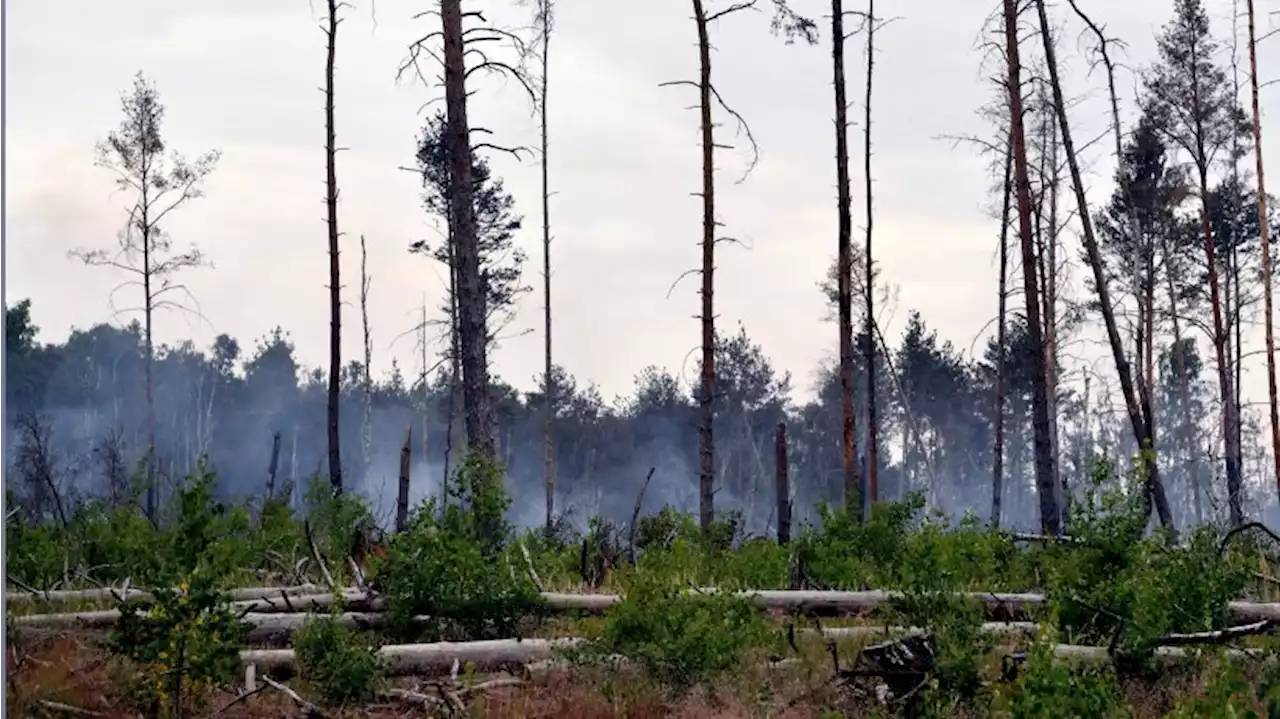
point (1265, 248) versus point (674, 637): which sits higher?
point (1265, 248)

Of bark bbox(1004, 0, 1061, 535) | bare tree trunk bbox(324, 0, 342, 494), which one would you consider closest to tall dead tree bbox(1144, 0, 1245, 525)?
bark bbox(1004, 0, 1061, 535)

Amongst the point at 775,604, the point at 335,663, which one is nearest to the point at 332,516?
the point at 775,604

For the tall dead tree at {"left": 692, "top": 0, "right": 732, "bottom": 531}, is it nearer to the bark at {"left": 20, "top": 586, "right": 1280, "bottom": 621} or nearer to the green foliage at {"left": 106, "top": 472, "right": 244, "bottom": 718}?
the bark at {"left": 20, "top": 586, "right": 1280, "bottom": 621}

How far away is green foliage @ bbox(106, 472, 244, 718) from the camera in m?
7.15

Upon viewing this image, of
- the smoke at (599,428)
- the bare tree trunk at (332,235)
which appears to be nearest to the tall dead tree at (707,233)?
the bare tree trunk at (332,235)

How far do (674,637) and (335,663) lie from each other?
2052mm

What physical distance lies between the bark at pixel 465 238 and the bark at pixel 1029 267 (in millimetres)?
8340

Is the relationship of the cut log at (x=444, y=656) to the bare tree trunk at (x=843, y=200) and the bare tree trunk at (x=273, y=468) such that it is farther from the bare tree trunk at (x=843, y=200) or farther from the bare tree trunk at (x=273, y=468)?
the bare tree trunk at (x=843, y=200)

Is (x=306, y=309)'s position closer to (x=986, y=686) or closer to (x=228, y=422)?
(x=228, y=422)

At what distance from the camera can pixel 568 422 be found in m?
58.3

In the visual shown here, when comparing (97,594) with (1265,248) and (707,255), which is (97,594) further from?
(1265,248)

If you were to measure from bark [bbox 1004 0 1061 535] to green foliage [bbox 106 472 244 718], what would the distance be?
13829 millimetres

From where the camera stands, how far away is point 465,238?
1464 cm

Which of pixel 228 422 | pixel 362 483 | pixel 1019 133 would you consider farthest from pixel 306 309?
pixel 1019 133
